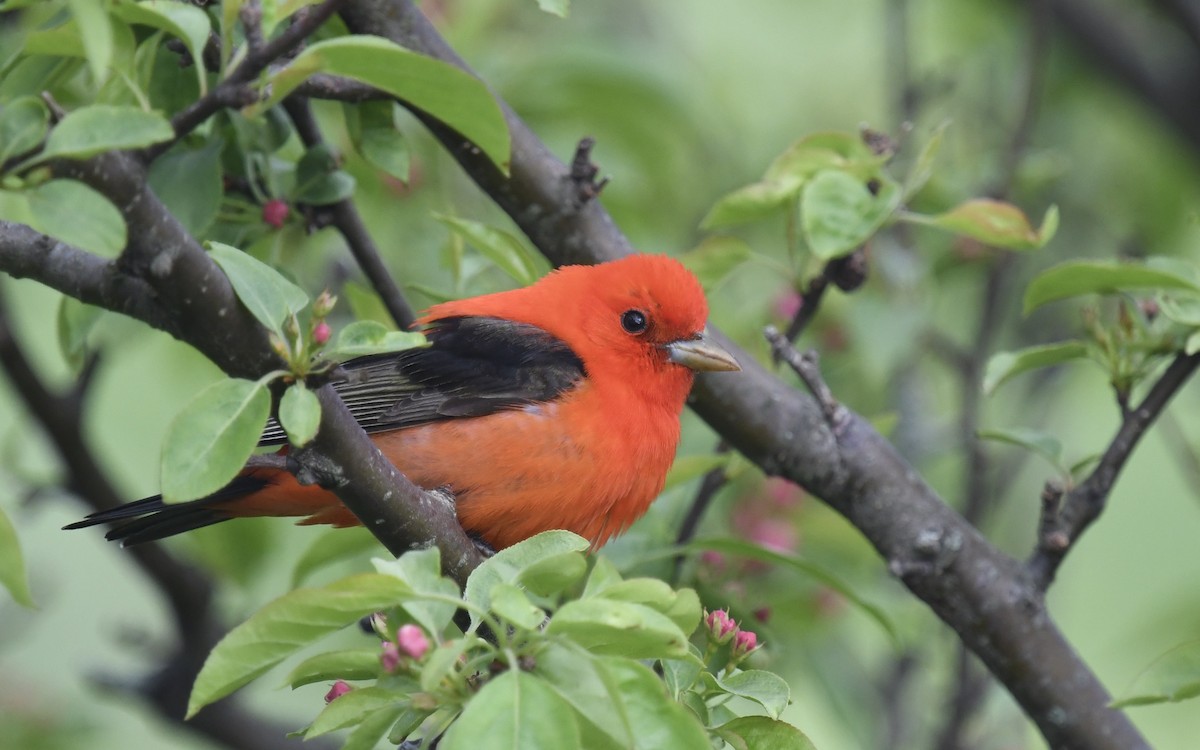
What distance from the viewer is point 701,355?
12.2 ft

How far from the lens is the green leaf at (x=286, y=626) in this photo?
196 centimetres

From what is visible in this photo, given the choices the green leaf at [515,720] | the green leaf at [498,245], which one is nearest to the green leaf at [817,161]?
the green leaf at [498,245]

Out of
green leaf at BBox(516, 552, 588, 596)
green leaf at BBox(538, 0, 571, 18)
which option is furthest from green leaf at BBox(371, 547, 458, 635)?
green leaf at BBox(538, 0, 571, 18)

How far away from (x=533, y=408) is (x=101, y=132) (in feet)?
5.77

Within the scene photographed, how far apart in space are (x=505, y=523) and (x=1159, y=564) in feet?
20.4

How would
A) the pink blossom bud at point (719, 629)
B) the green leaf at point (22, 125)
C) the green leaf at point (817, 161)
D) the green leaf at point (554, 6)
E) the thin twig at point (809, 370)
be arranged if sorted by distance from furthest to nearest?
the green leaf at point (817, 161) < the thin twig at point (809, 370) < the green leaf at point (554, 6) < the pink blossom bud at point (719, 629) < the green leaf at point (22, 125)

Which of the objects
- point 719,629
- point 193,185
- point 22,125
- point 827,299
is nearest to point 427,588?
point 719,629

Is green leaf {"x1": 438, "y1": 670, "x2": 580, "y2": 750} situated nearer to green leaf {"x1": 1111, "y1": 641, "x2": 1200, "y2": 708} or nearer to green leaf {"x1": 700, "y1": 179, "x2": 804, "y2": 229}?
green leaf {"x1": 1111, "y1": 641, "x2": 1200, "y2": 708}

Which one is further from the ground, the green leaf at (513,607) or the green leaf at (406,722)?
the green leaf at (513,607)

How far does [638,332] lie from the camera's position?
4035 millimetres

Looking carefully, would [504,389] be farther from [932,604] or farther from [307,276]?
[307,276]

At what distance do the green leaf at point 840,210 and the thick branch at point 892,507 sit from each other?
0.54 meters

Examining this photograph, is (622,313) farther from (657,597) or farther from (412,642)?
(412,642)

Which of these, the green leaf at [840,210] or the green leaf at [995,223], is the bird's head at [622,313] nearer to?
the green leaf at [840,210]
